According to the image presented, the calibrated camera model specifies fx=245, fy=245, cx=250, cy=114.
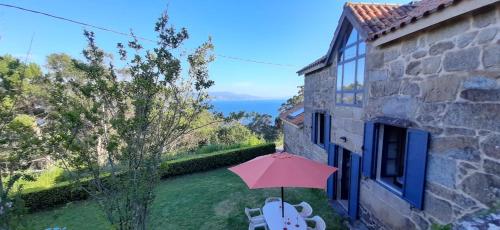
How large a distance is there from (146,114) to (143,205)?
1285 millimetres

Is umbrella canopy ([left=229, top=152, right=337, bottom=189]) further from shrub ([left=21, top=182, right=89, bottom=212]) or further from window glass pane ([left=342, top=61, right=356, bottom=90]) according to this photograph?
shrub ([left=21, top=182, right=89, bottom=212])

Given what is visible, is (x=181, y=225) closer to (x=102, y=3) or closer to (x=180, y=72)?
(x=180, y=72)

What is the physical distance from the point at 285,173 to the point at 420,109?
9.12 ft

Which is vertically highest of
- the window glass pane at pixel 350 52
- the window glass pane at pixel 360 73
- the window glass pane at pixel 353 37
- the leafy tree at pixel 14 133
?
the window glass pane at pixel 353 37

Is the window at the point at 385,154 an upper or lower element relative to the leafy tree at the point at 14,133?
lower

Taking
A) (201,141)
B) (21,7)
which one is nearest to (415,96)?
(21,7)

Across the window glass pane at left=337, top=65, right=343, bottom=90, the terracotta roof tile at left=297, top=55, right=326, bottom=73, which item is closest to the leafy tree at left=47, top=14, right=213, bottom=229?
the window glass pane at left=337, top=65, right=343, bottom=90

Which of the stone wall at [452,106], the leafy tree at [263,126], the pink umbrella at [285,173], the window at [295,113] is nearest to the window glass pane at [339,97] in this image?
the stone wall at [452,106]

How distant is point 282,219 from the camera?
5.82 m

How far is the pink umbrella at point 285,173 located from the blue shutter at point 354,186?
4.61ft

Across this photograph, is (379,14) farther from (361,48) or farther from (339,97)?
(339,97)

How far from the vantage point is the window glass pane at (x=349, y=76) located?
267 inches

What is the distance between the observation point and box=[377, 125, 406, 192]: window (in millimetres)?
5574

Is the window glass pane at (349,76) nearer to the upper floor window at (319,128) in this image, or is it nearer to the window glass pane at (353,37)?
the window glass pane at (353,37)
